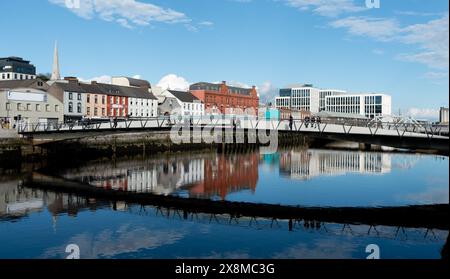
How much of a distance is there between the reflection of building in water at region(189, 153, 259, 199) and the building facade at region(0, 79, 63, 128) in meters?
21.8

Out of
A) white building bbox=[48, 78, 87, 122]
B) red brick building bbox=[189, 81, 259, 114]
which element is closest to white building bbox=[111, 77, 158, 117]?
white building bbox=[48, 78, 87, 122]

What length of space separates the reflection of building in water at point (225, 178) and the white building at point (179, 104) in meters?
46.2

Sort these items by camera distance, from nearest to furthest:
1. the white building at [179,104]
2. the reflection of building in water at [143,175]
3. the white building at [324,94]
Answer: the reflection of building in water at [143,175], the white building at [179,104], the white building at [324,94]

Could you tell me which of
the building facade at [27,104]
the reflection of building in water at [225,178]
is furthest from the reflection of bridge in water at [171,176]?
the building facade at [27,104]

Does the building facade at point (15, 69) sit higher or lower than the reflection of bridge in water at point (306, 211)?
higher

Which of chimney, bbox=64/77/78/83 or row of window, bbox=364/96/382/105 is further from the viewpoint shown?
row of window, bbox=364/96/382/105

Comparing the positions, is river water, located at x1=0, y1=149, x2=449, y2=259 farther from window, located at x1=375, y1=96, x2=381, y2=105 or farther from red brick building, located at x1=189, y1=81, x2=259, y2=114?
window, located at x1=375, y1=96, x2=381, y2=105

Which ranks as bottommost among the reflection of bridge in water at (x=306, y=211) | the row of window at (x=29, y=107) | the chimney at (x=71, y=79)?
the reflection of bridge in water at (x=306, y=211)

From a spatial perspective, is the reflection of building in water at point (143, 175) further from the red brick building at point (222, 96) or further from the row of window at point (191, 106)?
the red brick building at point (222, 96)

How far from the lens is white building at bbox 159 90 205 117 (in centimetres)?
10104

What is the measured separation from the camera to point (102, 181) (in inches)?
1435

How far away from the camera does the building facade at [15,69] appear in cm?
12255
